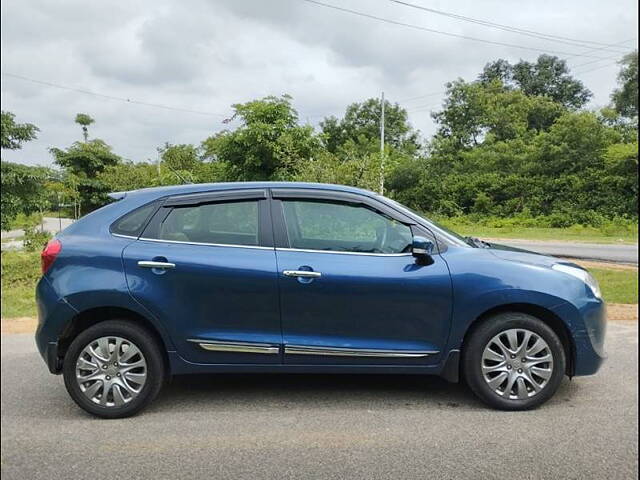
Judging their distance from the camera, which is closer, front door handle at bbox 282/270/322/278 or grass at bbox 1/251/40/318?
front door handle at bbox 282/270/322/278

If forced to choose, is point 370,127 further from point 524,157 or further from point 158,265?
point 158,265

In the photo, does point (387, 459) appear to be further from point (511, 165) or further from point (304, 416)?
point (511, 165)

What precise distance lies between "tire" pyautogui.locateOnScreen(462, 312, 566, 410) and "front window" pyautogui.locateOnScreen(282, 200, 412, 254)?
0.75m

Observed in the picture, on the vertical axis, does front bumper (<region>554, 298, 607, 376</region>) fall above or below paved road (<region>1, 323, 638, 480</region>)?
above

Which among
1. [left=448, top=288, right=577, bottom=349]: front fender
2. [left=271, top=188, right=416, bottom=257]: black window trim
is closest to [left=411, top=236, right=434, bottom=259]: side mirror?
[left=271, top=188, right=416, bottom=257]: black window trim

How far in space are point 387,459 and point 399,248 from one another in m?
1.24

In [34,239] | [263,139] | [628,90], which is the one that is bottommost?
[34,239]

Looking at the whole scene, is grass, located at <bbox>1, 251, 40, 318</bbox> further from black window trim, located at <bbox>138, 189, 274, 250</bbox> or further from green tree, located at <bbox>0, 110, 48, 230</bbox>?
black window trim, located at <bbox>138, 189, 274, 250</bbox>

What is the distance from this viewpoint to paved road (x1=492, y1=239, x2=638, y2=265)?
10.6 feet

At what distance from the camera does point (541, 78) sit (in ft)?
8.66

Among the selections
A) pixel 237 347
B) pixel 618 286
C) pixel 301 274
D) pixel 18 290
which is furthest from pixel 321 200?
pixel 18 290

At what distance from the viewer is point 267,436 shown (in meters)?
2.75

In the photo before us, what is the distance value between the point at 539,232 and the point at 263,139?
71.1 inches

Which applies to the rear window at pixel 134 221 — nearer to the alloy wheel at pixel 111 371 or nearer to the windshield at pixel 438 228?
the alloy wheel at pixel 111 371
